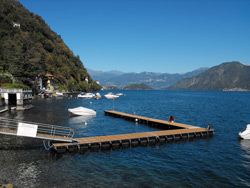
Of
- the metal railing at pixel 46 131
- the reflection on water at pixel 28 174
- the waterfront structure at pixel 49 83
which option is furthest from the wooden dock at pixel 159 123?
the waterfront structure at pixel 49 83

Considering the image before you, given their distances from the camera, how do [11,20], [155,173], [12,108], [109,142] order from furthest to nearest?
[11,20]
[12,108]
[109,142]
[155,173]

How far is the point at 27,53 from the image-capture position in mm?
119312

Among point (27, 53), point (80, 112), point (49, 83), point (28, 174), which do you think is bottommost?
point (28, 174)

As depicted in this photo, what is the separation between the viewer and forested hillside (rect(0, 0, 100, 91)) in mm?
92312

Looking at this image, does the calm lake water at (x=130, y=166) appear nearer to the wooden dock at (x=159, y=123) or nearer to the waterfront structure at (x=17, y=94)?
the wooden dock at (x=159, y=123)

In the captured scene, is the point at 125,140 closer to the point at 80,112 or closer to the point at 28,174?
the point at 28,174

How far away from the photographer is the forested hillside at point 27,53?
303 ft

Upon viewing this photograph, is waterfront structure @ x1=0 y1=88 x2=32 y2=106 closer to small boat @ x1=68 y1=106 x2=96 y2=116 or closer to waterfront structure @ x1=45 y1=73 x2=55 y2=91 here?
small boat @ x1=68 y1=106 x2=96 y2=116

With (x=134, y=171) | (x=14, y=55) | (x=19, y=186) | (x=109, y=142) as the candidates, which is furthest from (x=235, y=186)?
(x=14, y=55)

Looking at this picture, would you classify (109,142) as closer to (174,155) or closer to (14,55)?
(174,155)

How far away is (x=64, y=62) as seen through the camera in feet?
632

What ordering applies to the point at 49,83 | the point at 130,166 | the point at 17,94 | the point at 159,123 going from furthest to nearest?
the point at 49,83, the point at 17,94, the point at 159,123, the point at 130,166

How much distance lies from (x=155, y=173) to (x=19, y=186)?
12.3 meters

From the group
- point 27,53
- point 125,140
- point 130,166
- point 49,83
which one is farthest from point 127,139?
point 49,83
